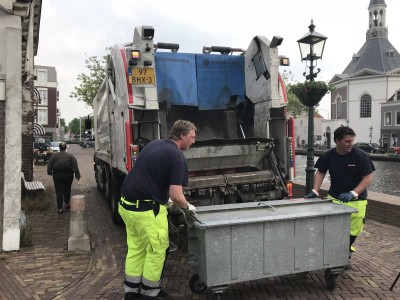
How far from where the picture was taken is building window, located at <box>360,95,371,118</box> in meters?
58.1

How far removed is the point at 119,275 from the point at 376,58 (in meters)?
65.6

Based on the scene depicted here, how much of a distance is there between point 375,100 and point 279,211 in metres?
59.7

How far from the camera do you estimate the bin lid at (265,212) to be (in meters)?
3.45

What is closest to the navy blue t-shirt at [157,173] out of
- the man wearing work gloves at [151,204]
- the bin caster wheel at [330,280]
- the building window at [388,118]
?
the man wearing work gloves at [151,204]

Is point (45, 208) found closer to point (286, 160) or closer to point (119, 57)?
point (119, 57)

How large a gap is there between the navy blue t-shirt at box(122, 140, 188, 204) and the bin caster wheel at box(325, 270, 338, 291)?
175 cm

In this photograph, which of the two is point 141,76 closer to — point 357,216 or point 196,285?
point 196,285

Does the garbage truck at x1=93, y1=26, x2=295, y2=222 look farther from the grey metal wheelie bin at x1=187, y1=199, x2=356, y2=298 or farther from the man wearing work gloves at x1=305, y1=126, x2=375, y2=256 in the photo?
the grey metal wheelie bin at x1=187, y1=199, x2=356, y2=298

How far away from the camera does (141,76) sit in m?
5.33

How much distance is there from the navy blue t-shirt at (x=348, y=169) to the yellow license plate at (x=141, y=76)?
8.35ft

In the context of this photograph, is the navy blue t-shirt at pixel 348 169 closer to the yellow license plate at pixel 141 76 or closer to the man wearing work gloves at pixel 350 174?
the man wearing work gloves at pixel 350 174

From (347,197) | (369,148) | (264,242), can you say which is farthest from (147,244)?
(369,148)

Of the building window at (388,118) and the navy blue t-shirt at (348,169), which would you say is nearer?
the navy blue t-shirt at (348,169)

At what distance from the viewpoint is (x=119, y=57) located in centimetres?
569
